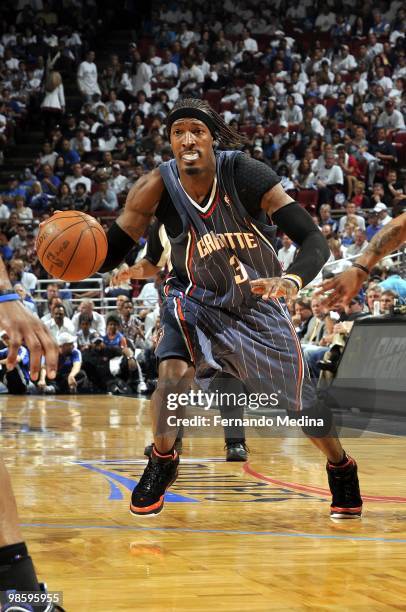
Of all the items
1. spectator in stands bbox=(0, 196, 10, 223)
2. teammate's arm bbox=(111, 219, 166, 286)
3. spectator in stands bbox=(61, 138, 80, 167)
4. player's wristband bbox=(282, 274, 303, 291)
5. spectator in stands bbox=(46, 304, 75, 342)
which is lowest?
spectator in stands bbox=(46, 304, 75, 342)

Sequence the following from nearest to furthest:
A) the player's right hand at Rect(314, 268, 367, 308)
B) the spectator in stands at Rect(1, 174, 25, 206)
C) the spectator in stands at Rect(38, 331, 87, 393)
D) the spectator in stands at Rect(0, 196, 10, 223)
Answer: the player's right hand at Rect(314, 268, 367, 308), the spectator in stands at Rect(38, 331, 87, 393), the spectator in stands at Rect(0, 196, 10, 223), the spectator in stands at Rect(1, 174, 25, 206)

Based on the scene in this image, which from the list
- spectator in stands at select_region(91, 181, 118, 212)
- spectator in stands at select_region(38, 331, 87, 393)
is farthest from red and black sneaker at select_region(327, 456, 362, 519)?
spectator in stands at select_region(91, 181, 118, 212)

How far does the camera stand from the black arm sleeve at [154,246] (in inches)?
206

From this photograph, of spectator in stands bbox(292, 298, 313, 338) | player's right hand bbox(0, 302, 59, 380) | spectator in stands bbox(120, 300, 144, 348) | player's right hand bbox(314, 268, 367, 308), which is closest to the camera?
player's right hand bbox(0, 302, 59, 380)

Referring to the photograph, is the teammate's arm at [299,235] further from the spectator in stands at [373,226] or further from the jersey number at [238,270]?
the spectator in stands at [373,226]

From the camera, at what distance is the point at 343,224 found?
47.0ft

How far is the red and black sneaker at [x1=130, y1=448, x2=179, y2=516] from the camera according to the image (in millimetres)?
4246

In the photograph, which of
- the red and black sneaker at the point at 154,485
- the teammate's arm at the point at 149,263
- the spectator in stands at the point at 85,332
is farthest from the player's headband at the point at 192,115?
the spectator in stands at the point at 85,332

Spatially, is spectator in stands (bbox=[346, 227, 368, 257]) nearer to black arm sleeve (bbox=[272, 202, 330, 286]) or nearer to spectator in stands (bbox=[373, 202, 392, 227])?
spectator in stands (bbox=[373, 202, 392, 227])

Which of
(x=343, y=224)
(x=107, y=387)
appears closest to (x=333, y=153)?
(x=343, y=224)

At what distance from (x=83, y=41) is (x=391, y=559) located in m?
20.5

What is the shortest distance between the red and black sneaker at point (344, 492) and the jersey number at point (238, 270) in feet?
2.86

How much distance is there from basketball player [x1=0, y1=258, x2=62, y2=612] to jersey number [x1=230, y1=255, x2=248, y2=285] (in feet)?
6.80

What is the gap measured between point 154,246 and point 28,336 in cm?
320
